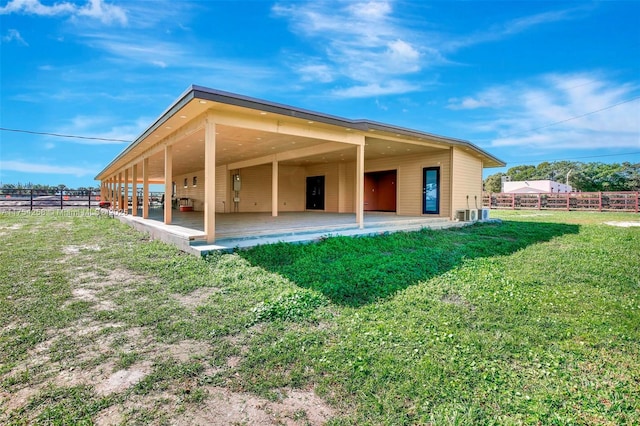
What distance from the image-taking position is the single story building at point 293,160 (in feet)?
20.4

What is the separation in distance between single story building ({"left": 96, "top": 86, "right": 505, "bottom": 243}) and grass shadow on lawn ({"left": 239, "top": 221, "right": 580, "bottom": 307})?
59.2 inches

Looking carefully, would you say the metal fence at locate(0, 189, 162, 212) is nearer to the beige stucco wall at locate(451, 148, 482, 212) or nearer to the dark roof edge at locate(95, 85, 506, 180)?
the dark roof edge at locate(95, 85, 506, 180)

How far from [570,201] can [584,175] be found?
22.6m

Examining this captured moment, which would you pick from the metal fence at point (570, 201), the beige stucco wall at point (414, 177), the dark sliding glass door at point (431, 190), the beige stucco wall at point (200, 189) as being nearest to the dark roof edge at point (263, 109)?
the beige stucco wall at point (414, 177)

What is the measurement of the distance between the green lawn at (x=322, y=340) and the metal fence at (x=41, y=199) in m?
19.0

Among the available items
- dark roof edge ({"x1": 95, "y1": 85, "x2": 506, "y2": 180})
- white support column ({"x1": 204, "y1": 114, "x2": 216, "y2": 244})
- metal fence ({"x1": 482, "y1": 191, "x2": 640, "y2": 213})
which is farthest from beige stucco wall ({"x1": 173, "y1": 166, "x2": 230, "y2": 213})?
metal fence ({"x1": 482, "y1": 191, "x2": 640, "y2": 213})

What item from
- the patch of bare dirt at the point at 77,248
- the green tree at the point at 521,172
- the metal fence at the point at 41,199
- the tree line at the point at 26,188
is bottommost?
the patch of bare dirt at the point at 77,248

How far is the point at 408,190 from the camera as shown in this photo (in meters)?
13.0

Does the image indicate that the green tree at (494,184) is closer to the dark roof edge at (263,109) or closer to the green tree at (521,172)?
the green tree at (521,172)

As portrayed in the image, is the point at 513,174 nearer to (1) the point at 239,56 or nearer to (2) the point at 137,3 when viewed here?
(1) the point at 239,56

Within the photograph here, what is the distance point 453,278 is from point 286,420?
11.6 feet

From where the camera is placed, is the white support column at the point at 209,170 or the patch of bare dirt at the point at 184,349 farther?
the white support column at the point at 209,170

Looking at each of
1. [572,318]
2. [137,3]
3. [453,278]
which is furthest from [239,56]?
[572,318]

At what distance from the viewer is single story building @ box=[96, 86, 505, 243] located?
20.4 ft
